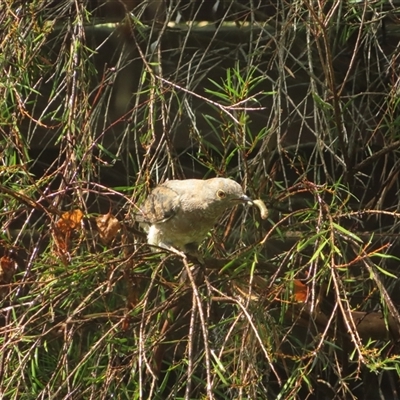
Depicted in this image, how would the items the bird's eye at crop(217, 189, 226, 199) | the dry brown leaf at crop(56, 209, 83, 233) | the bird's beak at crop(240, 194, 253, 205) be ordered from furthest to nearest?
the bird's eye at crop(217, 189, 226, 199), the bird's beak at crop(240, 194, 253, 205), the dry brown leaf at crop(56, 209, 83, 233)

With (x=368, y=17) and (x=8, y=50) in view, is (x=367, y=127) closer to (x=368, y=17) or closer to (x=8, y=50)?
(x=368, y=17)

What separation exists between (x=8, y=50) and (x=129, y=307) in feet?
2.31

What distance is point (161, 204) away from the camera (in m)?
2.53

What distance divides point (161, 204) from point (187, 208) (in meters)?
0.12

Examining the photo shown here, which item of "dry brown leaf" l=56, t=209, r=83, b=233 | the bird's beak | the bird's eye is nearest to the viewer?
"dry brown leaf" l=56, t=209, r=83, b=233

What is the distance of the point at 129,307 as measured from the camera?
2178 mm

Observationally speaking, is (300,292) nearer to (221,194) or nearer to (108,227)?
(221,194)

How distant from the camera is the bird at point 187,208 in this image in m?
2.37

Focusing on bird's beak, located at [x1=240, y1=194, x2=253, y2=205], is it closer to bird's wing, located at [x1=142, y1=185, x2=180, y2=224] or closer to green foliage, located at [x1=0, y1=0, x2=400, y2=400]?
green foliage, located at [x1=0, y1=0, x2=400, y2=400]

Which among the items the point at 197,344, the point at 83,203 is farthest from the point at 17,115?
the point at 197,344

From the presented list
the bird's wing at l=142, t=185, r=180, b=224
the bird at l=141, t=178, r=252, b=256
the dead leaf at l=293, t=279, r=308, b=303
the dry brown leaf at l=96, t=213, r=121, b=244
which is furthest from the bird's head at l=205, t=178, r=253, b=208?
the dry brown leaf at l=96, t=213, r=121, b=244

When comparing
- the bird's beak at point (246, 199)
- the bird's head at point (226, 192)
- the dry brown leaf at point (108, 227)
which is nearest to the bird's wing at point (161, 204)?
the bird's head at point (226, 192)

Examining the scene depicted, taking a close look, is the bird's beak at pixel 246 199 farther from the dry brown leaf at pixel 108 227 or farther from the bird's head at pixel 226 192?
the dry brown leaf at pixel 108 227

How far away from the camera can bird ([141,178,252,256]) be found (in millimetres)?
2367
